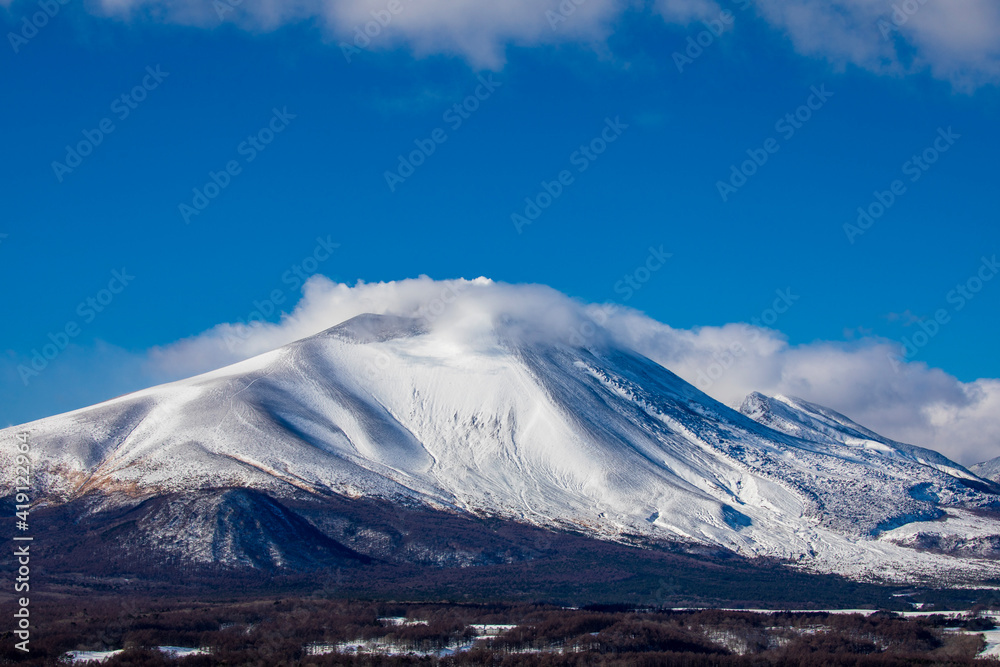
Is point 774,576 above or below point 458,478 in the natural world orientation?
below

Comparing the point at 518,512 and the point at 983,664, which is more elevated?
the point at 518,512

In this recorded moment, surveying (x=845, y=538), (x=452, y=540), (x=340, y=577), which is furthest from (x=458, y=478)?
(x=845, y=538)


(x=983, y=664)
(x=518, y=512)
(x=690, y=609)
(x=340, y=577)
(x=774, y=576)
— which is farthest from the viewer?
(x=518, y=512)

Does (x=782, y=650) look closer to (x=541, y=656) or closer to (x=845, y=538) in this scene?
(x=541, y=656)

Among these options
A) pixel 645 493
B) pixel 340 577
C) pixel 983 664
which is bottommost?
pixel 983 664

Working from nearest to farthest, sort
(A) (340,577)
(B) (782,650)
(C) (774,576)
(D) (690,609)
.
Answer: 1. (B) (782,650)
2. (D) (690,609)
3. (A) (340,577)
4. (C) (774,576)

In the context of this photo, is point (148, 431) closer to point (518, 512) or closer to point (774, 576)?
point (518, 512)

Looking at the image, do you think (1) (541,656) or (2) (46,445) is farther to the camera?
(2) (46,445)

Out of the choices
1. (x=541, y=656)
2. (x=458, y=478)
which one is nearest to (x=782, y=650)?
(x=541, y=656)

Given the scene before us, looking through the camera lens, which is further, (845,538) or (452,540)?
(845,538)
